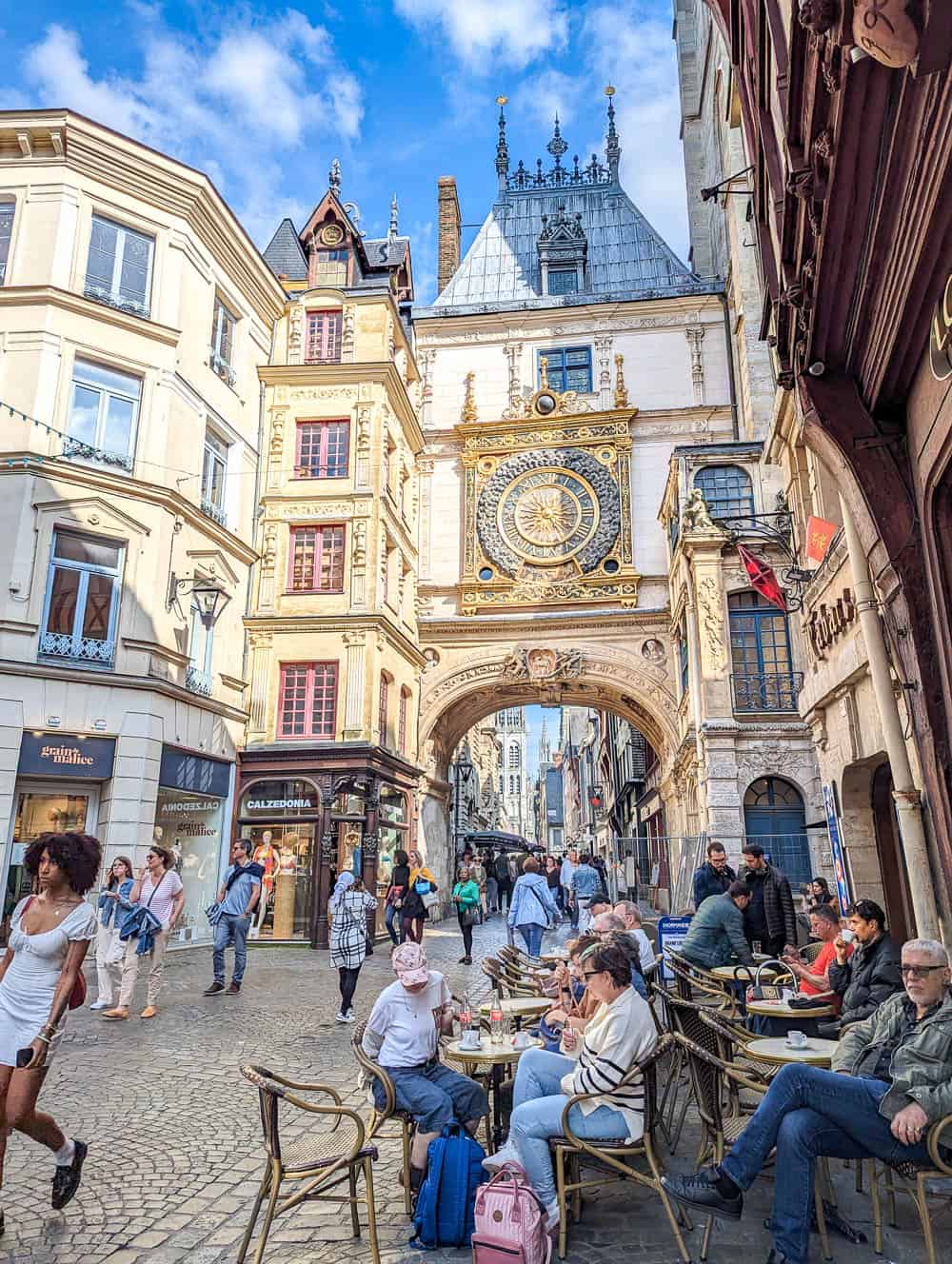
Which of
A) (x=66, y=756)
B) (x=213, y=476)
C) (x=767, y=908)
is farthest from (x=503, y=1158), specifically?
(x=213, y=476)

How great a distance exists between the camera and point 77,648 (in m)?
13.9

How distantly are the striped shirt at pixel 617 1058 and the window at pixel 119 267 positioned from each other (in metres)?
15.1

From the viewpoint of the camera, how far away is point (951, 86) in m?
3.12

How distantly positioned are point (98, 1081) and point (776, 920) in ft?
21.3

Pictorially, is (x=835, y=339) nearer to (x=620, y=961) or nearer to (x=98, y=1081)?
(x=620, y=961)

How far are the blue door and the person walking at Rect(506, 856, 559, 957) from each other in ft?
22.3

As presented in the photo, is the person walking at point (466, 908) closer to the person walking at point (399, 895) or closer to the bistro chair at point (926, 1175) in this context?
the person walking at point (399, 895)

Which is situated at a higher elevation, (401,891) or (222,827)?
(222,827)

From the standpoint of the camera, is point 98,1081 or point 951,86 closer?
point 951,86

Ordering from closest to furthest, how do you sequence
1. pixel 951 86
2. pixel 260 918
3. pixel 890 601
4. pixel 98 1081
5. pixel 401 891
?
pixel 951 86
pixel 890 601
pixel 98 1081
pixel 401 891
pixel 260 918

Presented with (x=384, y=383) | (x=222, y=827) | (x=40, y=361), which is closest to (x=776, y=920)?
(x=222, y=827)

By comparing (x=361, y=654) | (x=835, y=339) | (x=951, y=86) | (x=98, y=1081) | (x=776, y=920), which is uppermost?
(x=361, y=654)

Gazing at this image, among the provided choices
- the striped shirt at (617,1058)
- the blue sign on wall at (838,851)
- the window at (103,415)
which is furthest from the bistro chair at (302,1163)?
the window at (103,415)

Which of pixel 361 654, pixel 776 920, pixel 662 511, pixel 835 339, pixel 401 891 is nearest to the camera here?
pixel 835 339
